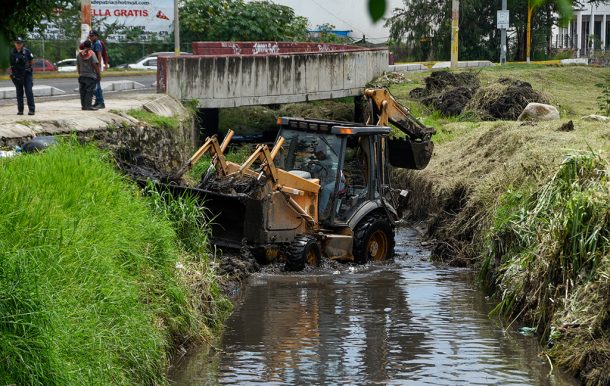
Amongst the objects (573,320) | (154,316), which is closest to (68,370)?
(154,316)

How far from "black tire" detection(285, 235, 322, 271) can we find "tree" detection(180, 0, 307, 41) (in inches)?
871

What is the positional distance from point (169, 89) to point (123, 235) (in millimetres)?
14910

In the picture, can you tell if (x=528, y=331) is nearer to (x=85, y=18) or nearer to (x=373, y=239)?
(x=373, y=239)

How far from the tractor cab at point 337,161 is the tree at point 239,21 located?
67.4 feet

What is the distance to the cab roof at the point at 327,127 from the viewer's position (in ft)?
55.1

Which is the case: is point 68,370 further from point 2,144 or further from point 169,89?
point 169,89

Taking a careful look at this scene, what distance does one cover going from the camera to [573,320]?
1120 centimetres

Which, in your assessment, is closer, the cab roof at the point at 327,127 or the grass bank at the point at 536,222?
the grass bank at the point at 536,222

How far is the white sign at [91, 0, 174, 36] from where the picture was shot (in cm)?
4981

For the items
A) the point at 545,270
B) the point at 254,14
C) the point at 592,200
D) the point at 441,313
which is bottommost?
the point at 441,313

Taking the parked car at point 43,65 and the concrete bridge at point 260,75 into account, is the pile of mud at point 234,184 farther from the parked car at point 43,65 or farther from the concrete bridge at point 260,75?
the parked car at point 43,65

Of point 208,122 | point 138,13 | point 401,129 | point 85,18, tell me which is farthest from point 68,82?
point 401,129

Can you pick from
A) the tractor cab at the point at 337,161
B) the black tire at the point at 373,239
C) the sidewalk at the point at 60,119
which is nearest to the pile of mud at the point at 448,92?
the sidewalk at the point at 60,119

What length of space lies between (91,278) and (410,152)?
38.8ft
